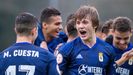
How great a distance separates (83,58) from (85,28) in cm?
33

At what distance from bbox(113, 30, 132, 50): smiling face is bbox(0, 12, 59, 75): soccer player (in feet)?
4.10

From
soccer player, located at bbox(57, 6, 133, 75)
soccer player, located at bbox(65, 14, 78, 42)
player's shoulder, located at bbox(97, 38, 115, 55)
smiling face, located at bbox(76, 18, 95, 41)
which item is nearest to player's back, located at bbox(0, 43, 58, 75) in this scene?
soccer player, located at bbox(57, 6, 133, 75)

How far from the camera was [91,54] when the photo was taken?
5.93m

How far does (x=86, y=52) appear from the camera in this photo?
19.5 feet

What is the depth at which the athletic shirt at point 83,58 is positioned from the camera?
582 centimetres

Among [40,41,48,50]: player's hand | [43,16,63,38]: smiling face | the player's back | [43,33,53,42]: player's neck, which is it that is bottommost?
the player's back

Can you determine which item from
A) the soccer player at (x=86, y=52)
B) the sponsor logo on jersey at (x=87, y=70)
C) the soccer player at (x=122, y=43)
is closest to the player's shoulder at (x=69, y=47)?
the soccer player at (x=86, y=52)

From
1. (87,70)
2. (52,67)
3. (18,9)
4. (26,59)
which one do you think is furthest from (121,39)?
(18,9)

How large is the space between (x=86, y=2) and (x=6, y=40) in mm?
2342

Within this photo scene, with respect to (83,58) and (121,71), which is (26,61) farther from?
(121,71)

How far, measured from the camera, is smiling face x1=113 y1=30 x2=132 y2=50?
6250 mm

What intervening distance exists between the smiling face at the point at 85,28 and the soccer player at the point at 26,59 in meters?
0.72

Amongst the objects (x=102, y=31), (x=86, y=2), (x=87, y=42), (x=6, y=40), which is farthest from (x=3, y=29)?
(x=87, y=42)

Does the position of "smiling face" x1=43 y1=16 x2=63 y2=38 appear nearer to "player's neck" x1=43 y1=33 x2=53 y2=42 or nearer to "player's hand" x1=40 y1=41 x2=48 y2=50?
"player's neck" x1=43 y1=33 x2=53 y2=42
